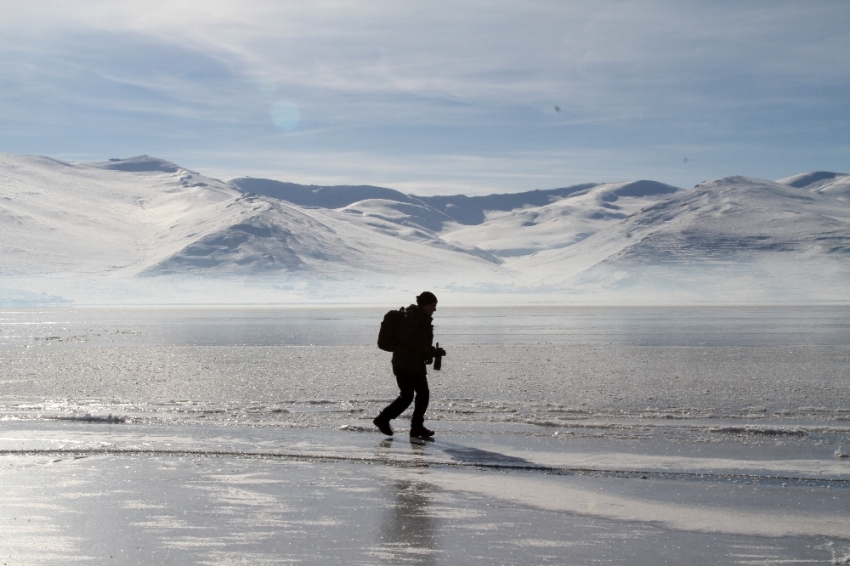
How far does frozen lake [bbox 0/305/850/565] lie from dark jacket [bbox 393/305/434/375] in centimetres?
84

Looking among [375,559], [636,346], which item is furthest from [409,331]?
[636,346]

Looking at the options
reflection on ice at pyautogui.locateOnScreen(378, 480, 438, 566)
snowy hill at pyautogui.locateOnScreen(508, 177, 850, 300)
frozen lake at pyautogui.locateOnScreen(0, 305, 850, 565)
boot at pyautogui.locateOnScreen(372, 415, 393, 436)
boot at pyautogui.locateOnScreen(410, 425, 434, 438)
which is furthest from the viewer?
snowy hill at pyautogui.locateOnScreen(508, 177, 850, 300)

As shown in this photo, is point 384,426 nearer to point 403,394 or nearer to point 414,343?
point 403,394

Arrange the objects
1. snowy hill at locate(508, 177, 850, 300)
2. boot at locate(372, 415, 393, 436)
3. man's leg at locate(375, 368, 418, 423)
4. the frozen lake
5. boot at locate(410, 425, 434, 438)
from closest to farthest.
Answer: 1. the frozen lake
2. boot at locate(410, 425, 434, 438)
3. boot at locate(372, 415, 393, 436)
4. man's leg at locate(375, 368, 418, 423)
5. snowy hill at locate(508, 177, 850, 300)

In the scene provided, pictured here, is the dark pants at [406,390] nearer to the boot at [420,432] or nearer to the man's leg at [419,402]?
the man's leg at [419,402]

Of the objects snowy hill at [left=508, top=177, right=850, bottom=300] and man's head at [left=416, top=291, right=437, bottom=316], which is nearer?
man's head at [left=416, top=291, right=437, bottom=316]

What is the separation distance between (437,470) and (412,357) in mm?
2315

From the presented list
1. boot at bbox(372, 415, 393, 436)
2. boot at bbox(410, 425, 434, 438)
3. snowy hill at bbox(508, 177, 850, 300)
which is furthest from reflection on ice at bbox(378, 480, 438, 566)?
snowy hill at bbox(508, 177, 850, 300)

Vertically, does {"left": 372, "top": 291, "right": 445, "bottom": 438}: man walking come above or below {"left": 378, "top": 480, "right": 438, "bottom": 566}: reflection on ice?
above

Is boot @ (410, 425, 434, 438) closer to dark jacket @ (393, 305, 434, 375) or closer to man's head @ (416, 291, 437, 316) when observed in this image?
dark jacket @ (393, 305, 434, 375)

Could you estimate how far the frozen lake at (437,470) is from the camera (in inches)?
230

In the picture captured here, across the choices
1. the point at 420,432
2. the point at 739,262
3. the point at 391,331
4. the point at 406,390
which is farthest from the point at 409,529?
the point at 739,262

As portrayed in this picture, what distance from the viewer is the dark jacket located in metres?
10.3

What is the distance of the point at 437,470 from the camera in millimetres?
8195
